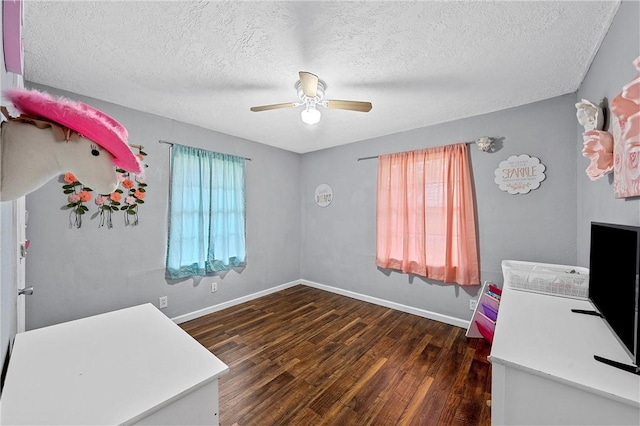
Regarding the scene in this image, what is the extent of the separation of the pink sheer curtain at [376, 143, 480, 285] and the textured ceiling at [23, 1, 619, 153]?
72 centimetres

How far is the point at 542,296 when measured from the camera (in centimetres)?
163

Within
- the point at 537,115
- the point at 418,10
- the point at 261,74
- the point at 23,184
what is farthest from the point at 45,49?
the point at 537,115

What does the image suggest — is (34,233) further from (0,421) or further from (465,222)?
(465,222)

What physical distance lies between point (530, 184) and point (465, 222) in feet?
2.24

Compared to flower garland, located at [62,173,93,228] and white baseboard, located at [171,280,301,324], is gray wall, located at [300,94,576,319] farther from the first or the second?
flower garland, located at [62,173,93,228]

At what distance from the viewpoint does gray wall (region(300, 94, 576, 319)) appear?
2309mm

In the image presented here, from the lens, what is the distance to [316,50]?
64.3 inches

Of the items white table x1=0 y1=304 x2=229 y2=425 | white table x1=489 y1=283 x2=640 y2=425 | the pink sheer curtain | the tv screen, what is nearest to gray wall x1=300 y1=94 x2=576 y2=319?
the pink sheer curtain

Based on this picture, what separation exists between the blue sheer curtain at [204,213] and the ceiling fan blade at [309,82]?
1957 mm

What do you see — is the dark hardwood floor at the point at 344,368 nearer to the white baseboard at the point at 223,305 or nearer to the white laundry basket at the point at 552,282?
the white baseboard at the point at 223,305

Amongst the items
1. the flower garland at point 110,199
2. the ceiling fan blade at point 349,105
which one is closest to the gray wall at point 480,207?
the ceiling fan blade at point 349,105

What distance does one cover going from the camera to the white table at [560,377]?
0.82 metres

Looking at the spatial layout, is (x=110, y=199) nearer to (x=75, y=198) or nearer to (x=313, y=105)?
(x=75, y=198)

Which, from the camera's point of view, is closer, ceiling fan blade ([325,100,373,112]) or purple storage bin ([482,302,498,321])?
ceiling fan blade ([325,100,373,112])
